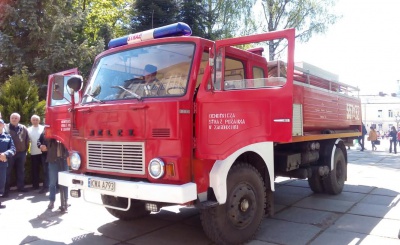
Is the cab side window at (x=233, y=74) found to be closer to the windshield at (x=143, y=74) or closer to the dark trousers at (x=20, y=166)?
the windshield at (x=143, y=74)

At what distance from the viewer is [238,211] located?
4.14 meters

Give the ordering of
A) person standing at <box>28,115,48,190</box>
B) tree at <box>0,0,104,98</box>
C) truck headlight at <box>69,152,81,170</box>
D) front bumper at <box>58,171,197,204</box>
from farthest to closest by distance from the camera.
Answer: tree at <box>0,0,104,98</box> < person standing at <box>28,115,48,190</box> < truck headlight at <box>69,152,81,170</box> < front bumper at <box>58,171,197,204</box>

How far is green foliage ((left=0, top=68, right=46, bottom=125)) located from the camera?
30.2 ft

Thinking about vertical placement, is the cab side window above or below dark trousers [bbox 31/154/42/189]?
above

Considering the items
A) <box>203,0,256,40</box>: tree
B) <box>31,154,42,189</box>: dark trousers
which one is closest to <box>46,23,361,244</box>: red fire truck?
<box>31,154,42,189</box>: dark trousers

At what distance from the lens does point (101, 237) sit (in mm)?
4598

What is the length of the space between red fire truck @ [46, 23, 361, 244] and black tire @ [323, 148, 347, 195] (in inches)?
94.3

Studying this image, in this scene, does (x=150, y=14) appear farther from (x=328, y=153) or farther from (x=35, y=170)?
(x=328, y=153)

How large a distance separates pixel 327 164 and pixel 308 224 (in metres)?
1.87

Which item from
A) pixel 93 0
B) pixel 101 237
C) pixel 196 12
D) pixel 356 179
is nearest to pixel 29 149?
pixel 101 237

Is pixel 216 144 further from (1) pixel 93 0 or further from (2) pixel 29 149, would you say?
(1) pixel 93 0

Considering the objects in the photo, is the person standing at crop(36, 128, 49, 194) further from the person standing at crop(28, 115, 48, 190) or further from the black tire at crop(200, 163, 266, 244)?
the black tire at crop(200, 163, 266, 244)

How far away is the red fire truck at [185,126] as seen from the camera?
146 inches

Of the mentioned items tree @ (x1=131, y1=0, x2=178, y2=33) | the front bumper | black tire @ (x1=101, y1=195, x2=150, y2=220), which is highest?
tree @ (x1=131, y1=0, x2=178, y2=33)
